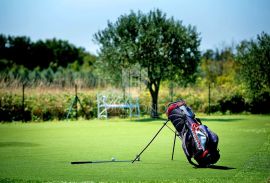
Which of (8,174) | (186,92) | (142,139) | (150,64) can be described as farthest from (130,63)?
(8,174)

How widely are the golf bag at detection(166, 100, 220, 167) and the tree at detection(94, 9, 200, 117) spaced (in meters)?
18.0

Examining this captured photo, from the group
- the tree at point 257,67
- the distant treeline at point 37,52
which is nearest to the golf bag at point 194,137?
the tree at point 257,67

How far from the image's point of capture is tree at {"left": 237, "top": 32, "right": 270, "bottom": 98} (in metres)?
30.6

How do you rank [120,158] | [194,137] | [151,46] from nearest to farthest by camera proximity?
1. [194,137]
2. [120,158]
3. [151,46]

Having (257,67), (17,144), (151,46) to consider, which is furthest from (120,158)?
(257,67)

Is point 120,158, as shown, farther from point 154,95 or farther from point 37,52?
point 37,52

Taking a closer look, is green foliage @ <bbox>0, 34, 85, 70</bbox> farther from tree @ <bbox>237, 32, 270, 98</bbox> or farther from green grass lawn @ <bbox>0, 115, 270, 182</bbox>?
green grass lawn @ <bbox>0, 115, 270, 182</bbox>

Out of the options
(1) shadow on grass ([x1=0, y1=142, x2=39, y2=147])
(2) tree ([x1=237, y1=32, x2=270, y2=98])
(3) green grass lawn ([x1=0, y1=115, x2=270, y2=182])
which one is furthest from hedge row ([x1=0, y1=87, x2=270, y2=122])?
(1) shadow on grass ([x1=0, y1=142, x2=39, y2=147])

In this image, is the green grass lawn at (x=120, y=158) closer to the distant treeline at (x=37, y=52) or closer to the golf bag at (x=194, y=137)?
the golf bag at (x=194, y=137)

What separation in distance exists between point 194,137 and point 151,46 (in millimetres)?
18967

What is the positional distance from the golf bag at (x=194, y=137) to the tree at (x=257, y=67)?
72.7ft

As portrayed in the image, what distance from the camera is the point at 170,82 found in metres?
30.7

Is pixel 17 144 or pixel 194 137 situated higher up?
pixel 194 137

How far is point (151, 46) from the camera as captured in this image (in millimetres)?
27578
